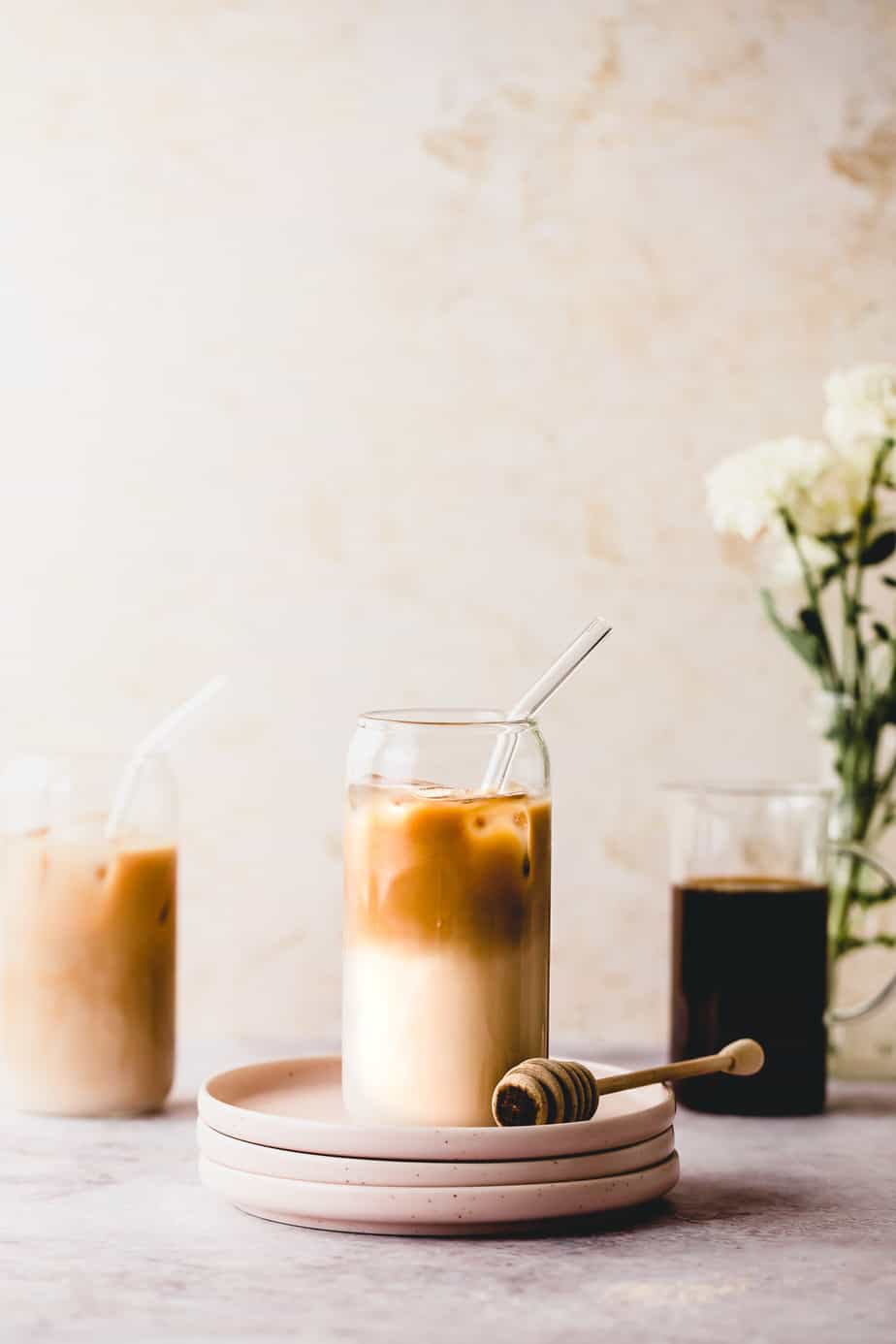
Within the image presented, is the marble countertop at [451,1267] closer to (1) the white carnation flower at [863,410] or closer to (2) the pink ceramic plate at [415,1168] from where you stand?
(2) the pink ceramic plate at [415,1168]

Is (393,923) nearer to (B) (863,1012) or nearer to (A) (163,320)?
(B) (863,1012)

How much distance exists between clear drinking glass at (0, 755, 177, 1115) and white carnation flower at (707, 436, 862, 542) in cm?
49

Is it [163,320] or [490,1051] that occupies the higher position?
[163,320]

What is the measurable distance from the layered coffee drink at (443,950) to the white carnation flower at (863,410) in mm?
475

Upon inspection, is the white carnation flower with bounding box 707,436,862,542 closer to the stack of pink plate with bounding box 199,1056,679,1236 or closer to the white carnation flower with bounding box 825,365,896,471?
the white carnation flower with bounding box 825,365,896,471

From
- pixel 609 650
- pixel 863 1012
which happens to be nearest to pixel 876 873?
pixel 863 1012

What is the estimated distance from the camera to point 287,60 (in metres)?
1.43

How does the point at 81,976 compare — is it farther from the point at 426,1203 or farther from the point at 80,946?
the point at 426,1203

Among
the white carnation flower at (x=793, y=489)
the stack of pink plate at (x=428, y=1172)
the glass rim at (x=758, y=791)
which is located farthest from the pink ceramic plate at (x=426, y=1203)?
the white carnation flower at (x=793, y=489)

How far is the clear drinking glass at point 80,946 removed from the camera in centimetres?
111

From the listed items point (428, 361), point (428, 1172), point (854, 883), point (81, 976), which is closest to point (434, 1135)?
point (428, 1172)

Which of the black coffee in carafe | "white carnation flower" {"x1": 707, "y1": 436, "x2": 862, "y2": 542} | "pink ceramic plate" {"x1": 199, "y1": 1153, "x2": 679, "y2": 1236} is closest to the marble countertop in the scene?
"pink ceramic plate" {"x1": 199, "y1": 1153, "x2": 679, "y2": 1236}

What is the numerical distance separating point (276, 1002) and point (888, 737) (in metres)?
0.58

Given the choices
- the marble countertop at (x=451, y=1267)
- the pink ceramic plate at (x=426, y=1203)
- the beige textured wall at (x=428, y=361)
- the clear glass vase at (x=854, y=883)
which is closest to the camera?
the marble countertop at (x=451, y=1267)
